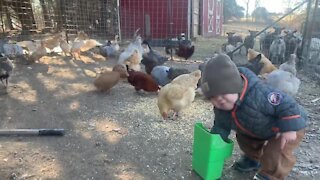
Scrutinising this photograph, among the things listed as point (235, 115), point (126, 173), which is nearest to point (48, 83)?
point (126, 173)

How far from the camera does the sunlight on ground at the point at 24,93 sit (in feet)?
13.1

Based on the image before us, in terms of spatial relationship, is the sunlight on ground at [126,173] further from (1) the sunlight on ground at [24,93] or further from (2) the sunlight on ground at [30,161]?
(1) the sunlight on ground at [24,93]

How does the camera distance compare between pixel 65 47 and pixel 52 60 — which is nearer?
pixel 52 60

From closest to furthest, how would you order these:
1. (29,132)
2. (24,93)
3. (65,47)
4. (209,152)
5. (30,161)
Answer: (209,152), (30,161), (29,132), (24,93), (65,47)

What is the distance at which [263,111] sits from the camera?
71.9 inches

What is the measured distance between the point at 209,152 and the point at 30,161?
4.66 feet

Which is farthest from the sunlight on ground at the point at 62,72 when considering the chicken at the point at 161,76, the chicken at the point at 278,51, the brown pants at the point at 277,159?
the chicken at the point at 278,51

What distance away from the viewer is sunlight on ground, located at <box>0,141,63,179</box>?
7.36ft

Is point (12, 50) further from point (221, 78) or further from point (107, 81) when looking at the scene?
point (221, 78)

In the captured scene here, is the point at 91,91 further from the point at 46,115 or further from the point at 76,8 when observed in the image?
the point at 76,8

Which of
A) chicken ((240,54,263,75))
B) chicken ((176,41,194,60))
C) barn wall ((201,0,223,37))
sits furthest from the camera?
barn wall ((201,0,223,37))

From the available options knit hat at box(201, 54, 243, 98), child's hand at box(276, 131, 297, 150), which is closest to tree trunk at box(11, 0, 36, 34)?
knit hat at box(201, 54, 243, 98)

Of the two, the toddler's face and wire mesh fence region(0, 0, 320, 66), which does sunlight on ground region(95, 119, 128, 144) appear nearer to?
the toddler's face

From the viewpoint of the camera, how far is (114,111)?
3.64 m
